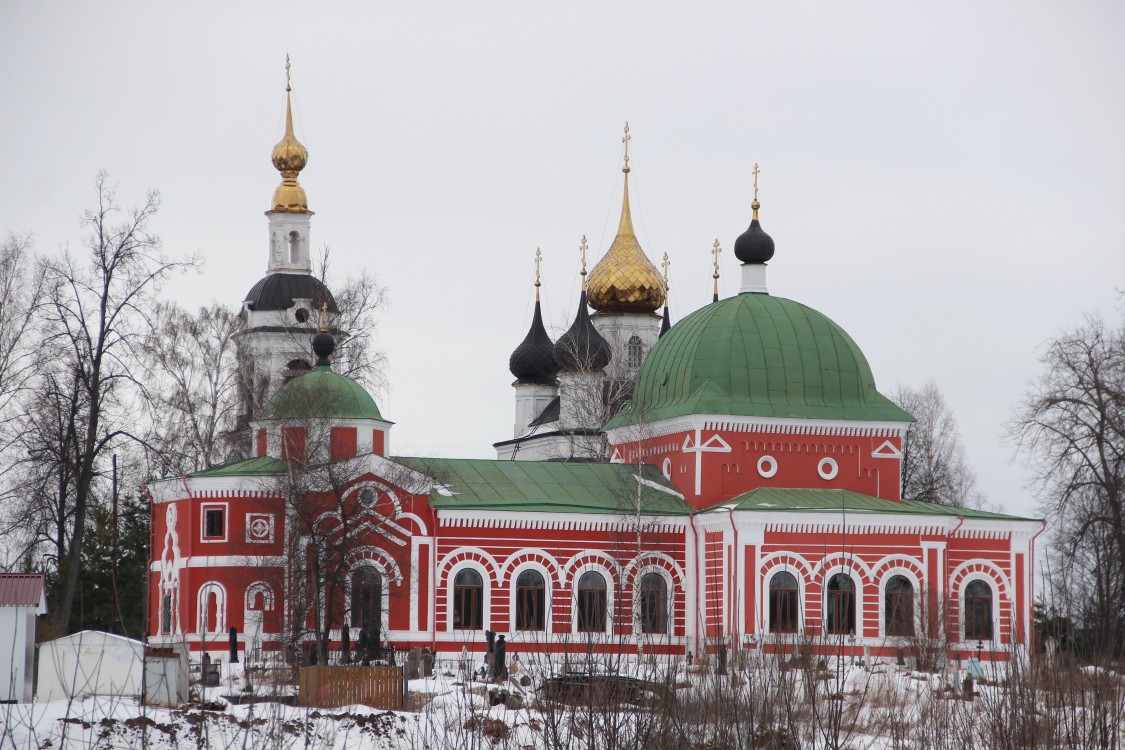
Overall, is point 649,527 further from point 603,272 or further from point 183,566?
point 603,272

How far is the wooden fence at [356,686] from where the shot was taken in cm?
2647

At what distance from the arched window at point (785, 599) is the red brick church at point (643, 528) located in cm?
5

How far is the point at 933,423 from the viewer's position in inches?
2320

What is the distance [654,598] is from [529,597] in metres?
2.62

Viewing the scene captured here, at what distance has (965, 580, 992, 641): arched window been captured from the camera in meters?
38.8

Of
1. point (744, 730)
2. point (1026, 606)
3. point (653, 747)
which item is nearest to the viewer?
point (653, 747)

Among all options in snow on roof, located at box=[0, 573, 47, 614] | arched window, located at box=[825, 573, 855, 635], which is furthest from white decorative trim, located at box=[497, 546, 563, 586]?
snow on roof, located at box=[0, 573, 47, 614]

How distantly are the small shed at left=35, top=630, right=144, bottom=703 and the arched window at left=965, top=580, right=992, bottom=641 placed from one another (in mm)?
18685

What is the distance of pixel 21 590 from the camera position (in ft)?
85.7

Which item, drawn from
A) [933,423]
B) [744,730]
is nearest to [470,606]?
[744,730]

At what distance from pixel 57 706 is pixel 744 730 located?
8727mm

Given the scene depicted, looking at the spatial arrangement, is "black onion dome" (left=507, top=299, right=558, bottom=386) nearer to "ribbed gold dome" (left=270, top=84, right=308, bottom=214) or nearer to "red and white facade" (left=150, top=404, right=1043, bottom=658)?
"ribbed gold dome" (left=270, top=84, right=308, bottom=214)

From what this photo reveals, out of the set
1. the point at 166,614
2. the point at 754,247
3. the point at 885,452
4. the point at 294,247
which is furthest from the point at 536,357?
the point at 166,614

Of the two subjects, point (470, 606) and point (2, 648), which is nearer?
point (2, 648)
